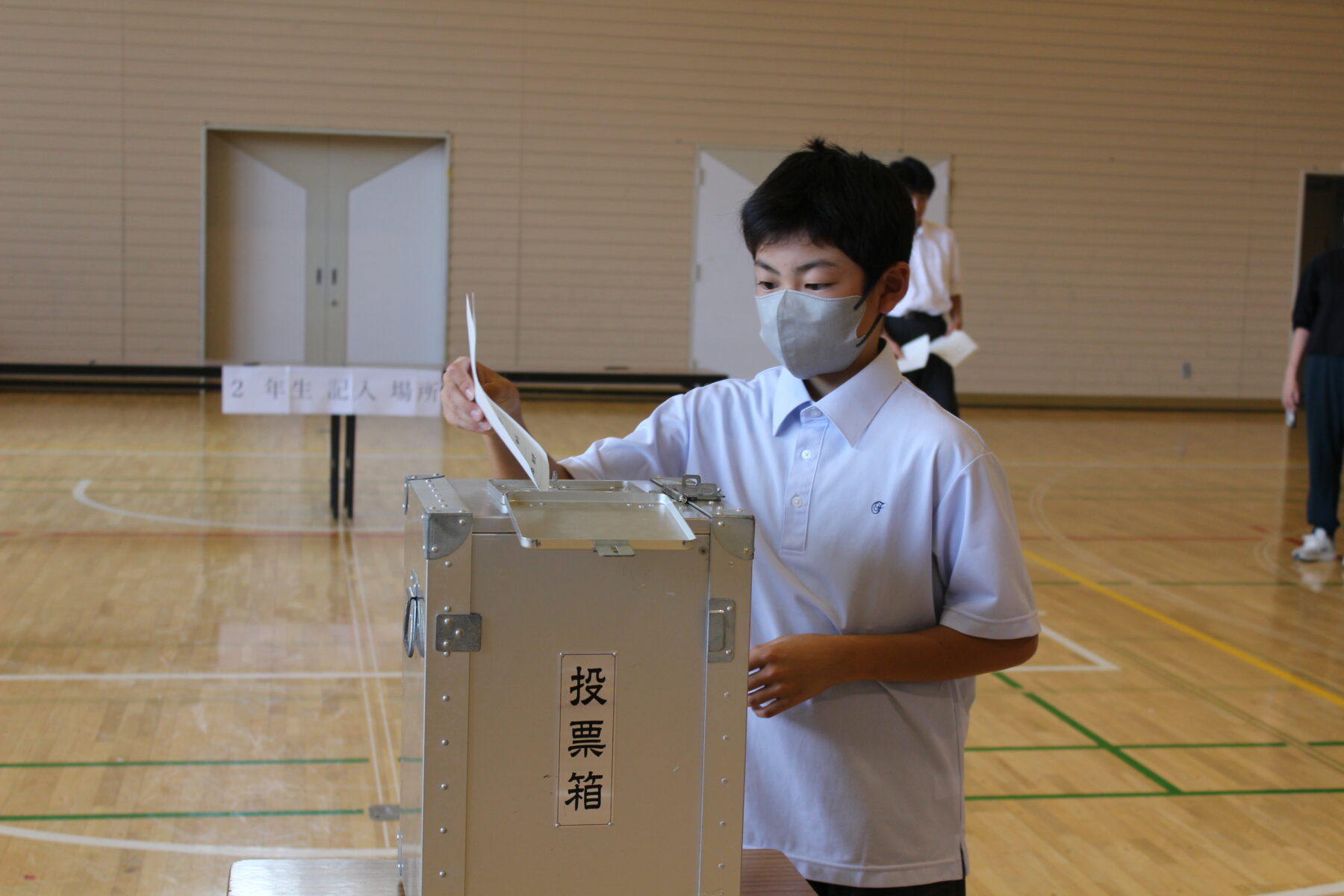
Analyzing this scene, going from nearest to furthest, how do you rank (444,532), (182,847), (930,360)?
1. (444,532)
2. (182,847)
3. (930,360)

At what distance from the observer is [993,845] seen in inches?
111

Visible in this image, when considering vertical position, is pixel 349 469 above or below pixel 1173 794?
above

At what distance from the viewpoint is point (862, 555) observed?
4.41 ft

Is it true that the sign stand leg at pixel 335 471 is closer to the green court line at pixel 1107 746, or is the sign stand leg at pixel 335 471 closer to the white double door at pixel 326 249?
the green court line at pixel 1107 746

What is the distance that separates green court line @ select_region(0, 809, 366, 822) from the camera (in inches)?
107

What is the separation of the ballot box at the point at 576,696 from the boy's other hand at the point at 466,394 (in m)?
0.25

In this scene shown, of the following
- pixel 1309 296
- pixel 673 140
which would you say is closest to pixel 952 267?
pixel 1309 296

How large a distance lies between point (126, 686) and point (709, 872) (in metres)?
2.99

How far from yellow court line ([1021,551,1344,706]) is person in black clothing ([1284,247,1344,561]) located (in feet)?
3.93

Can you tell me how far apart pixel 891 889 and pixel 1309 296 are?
5113 mm

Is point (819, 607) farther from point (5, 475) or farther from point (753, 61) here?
point (753, 61)

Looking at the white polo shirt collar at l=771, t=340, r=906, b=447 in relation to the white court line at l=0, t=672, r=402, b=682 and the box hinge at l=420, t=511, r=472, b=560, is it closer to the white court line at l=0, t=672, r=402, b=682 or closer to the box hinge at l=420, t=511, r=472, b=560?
the box hinge at l=420, t=511, r=472, b=560

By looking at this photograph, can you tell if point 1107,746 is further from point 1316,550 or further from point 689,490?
point 1316,550

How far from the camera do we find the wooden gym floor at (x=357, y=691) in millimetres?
2727
